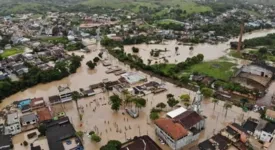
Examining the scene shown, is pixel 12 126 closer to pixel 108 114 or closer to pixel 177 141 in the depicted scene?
pixel 108 114

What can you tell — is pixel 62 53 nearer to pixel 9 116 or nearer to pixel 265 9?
pixel 9 116

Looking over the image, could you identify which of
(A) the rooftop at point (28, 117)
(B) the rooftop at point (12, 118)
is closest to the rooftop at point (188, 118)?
(A) the rooftop at point (28, 117)

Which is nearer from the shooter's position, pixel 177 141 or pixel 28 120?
pixel 177 141

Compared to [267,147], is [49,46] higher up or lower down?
higher up

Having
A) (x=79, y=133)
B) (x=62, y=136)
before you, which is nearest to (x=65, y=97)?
(x=62, y=136)

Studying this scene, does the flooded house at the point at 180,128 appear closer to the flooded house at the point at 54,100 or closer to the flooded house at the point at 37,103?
the flooded house at the point at 54,100

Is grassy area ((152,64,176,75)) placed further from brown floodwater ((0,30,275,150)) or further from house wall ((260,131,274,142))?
house wall ((260,131,274,142))

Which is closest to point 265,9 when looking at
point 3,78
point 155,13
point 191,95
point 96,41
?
point 155,13
